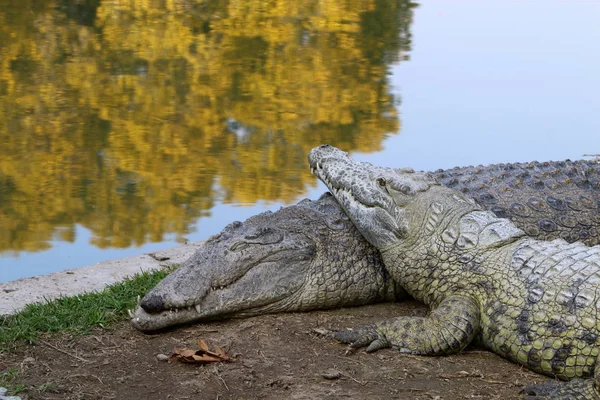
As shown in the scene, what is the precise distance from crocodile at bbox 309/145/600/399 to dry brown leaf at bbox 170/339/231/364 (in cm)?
66

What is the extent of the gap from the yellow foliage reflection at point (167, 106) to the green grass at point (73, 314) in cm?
207

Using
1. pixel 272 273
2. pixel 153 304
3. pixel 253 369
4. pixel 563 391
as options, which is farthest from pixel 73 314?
pixel 563 391

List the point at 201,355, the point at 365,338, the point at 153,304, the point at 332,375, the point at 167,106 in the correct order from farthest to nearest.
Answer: the point at 167,106 < the point at 153,304 < the point at 365,338 < the point at 201,355 < the point at 332,375

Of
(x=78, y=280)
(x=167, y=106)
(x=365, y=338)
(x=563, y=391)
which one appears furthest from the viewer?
(x=167, y=106)

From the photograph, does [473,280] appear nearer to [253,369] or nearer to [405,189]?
[405,189]

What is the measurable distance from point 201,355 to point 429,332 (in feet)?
3.95

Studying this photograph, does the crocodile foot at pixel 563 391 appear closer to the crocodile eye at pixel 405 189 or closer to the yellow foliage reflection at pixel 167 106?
the crocodile eye at pixel 405 189

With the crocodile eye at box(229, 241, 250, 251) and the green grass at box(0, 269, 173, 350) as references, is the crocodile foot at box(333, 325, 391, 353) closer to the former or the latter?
the crocodile eye at box(229, 241, 250, 251)

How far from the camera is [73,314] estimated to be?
5176mm

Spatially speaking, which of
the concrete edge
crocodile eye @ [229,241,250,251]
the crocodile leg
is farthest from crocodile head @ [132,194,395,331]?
the concrete edge

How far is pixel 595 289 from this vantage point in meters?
4.29

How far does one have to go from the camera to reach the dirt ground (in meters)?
4.18

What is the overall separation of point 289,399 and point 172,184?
5.23 meters

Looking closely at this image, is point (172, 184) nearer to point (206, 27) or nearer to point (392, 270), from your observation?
point (392, 270)
